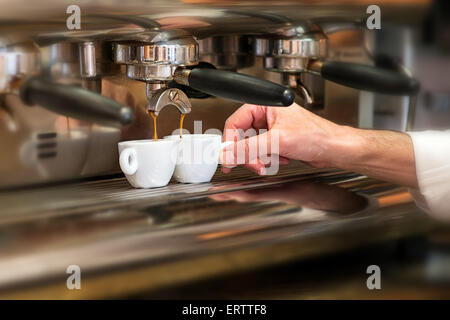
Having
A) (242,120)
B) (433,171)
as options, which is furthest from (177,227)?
(433,171)

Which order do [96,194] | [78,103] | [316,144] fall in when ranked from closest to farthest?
[78,103], [96,194], [316,144]

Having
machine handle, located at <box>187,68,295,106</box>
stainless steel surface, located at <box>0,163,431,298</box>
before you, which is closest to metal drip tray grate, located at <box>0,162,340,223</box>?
stainless steel surface, located at <box>0,163,431,298</box>

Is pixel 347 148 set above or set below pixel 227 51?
below

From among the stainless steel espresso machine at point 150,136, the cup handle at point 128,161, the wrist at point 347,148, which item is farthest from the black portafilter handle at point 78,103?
the wrist at point 347,148

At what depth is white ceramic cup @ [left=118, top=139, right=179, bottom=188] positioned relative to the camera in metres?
0.67

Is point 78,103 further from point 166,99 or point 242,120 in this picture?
point 242,120

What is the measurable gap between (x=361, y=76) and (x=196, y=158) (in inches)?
10.0

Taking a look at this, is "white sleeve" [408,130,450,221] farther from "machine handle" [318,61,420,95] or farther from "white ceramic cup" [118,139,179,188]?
"white ceramic cup" [118,139,179,188]

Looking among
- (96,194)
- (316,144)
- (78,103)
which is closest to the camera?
(78,103)

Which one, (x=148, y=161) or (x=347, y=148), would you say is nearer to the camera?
(x=148, y=161)

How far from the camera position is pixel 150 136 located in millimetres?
746

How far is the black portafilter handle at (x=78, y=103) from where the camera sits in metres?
0.54

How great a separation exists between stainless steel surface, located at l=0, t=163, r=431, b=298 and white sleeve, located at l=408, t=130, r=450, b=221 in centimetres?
3
